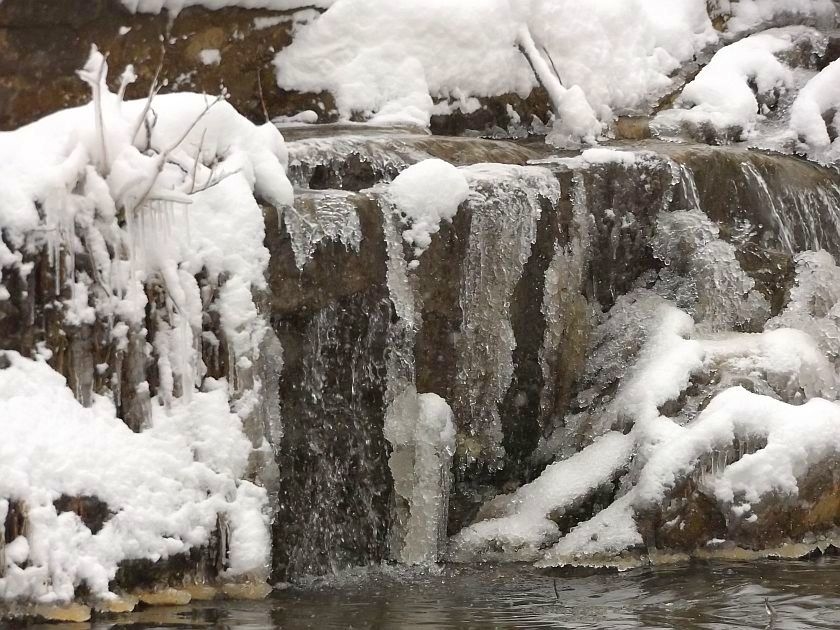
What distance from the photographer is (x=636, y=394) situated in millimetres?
6230

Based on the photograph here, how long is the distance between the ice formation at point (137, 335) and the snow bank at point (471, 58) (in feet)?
8.75

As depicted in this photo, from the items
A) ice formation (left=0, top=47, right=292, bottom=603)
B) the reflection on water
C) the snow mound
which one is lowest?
the reflection on water

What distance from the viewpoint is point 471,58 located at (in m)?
8.27

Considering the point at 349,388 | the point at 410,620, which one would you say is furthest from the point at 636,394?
the point at 410,620

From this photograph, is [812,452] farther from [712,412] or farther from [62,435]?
[62,435]

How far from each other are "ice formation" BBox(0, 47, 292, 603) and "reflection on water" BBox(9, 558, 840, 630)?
0.33 meters

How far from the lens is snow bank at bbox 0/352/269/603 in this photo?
4.26 m

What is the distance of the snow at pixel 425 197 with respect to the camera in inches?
225

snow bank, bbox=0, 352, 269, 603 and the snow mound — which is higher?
the snow mound

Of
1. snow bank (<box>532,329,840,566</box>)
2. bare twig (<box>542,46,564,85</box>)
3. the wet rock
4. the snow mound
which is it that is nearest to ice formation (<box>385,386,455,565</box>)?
snow bank (<box>532,329,840,566</box>)

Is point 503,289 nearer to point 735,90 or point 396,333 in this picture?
point 396,333

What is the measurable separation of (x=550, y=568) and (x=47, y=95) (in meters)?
3.80

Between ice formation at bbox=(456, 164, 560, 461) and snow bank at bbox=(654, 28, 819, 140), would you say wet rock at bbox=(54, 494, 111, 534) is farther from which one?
snow bank at bbox=(654, 28, 819, 140)

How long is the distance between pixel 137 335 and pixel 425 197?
172cm
